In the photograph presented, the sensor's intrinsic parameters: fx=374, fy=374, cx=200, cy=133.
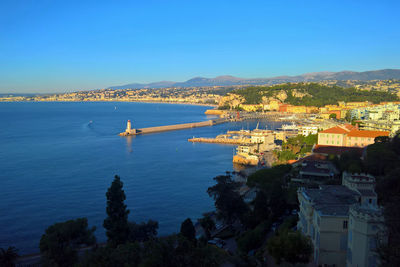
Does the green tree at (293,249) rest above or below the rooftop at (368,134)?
above

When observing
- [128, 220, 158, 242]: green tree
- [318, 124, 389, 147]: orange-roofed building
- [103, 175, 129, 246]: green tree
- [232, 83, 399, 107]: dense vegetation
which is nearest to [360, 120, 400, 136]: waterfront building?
[318, 124, 389, 147]: orange-roofed building

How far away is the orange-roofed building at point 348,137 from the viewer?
16942mm

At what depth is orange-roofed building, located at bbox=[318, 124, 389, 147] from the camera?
1694cm

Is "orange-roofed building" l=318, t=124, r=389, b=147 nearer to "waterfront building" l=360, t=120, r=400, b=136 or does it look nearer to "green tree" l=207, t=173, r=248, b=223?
"waterfront building" l=360, t=120, r=400, b=136

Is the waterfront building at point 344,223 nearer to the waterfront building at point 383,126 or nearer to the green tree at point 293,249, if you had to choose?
the green tree at point 293,249

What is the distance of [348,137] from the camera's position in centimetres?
1747

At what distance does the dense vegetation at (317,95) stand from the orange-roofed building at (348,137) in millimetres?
41494

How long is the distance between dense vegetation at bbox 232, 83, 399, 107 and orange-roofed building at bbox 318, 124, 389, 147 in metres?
41.5

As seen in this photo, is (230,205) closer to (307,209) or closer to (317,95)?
(307,209)

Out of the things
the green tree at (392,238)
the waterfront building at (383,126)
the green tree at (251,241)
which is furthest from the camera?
the waterfront building at (383,126)

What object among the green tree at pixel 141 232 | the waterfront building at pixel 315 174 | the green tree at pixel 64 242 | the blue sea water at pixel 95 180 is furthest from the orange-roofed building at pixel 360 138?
the green tree at pixel 64 242

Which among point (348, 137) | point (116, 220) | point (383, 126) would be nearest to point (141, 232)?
point (116, 220)

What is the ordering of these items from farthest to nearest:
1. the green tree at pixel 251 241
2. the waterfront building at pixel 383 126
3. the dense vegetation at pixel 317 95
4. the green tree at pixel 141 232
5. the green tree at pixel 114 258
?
the dense vegetation at pixel 317 95 → the waterfront building at pixel 383 126 → the green tree at pixel 141 232 → the green tree at pixel 251 241 → the green tree at pixel 114 258

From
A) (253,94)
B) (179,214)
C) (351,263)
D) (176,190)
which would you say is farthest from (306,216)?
(253,94)
